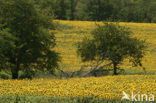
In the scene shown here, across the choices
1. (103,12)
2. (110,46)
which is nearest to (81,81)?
(110,46)

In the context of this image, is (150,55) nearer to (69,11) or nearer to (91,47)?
(91,47)

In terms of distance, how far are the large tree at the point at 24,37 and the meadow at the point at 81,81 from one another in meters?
2.20

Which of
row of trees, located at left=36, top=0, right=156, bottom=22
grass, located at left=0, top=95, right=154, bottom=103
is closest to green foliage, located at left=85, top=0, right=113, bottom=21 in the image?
row of trees, located at left=36, top=0, right=156, bottom=22

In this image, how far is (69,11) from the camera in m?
105

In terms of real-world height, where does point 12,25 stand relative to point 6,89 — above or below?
above

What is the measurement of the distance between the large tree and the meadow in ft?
7.22

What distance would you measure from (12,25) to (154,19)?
78.5 meters

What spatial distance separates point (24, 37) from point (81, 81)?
22.9ft

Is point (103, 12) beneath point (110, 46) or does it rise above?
beneath

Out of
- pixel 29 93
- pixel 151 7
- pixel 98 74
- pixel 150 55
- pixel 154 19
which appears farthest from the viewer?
pixel 151 7

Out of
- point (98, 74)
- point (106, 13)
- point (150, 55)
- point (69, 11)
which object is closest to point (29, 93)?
point (98, 74)

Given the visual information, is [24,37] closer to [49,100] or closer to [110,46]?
[110,46]

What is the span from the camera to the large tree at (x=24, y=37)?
68.3 feet

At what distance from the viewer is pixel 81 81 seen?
16.0 m
